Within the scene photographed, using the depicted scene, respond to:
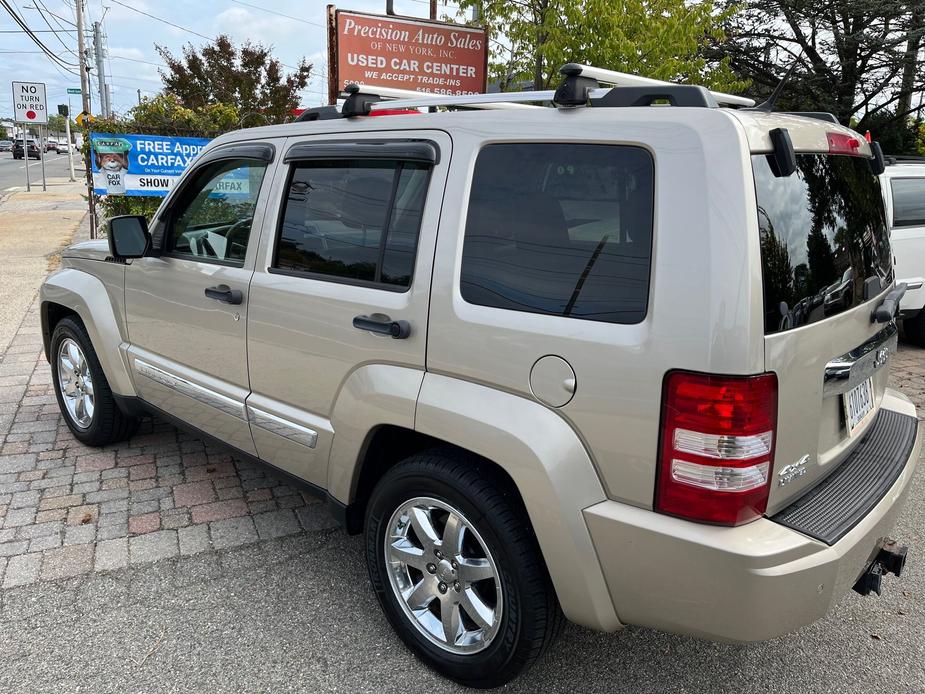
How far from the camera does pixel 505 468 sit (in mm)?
2143

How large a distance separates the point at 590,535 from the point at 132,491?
2.78m

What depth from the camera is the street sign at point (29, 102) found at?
64.7ft

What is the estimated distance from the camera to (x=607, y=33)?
9.25 meters

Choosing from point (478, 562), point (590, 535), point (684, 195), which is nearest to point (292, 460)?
point (478, 562)

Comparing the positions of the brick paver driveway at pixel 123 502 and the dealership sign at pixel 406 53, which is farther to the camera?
the dealership sign at pixel 406 53

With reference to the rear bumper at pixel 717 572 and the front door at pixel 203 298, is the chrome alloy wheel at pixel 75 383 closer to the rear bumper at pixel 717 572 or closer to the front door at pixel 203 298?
the front door at pixel 203 298

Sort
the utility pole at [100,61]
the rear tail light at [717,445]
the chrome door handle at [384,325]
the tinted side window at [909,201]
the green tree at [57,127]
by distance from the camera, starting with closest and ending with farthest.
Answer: the rear tail light at [717,445], the chrome door handle at [384,325], the tinted side window at [909,201], the utility pole at [100,61], the green tree at [57,127]

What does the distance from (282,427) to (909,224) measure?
6.40 meters

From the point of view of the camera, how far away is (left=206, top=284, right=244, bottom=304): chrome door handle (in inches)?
121

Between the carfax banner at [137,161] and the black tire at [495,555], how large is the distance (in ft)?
26.5

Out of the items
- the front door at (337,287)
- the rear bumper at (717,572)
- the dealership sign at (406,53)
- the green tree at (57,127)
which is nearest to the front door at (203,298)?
the front door at (337,287)

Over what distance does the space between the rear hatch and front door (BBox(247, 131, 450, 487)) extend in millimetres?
1039

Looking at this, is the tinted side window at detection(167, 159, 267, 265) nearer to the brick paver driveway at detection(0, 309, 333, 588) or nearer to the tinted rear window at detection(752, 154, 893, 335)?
the brick paver driveway at detection(0, 309, 333, 588)

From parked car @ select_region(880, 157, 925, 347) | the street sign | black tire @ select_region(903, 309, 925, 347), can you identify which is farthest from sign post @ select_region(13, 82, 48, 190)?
black tire @ select_region(903, 309, 925, 347)
